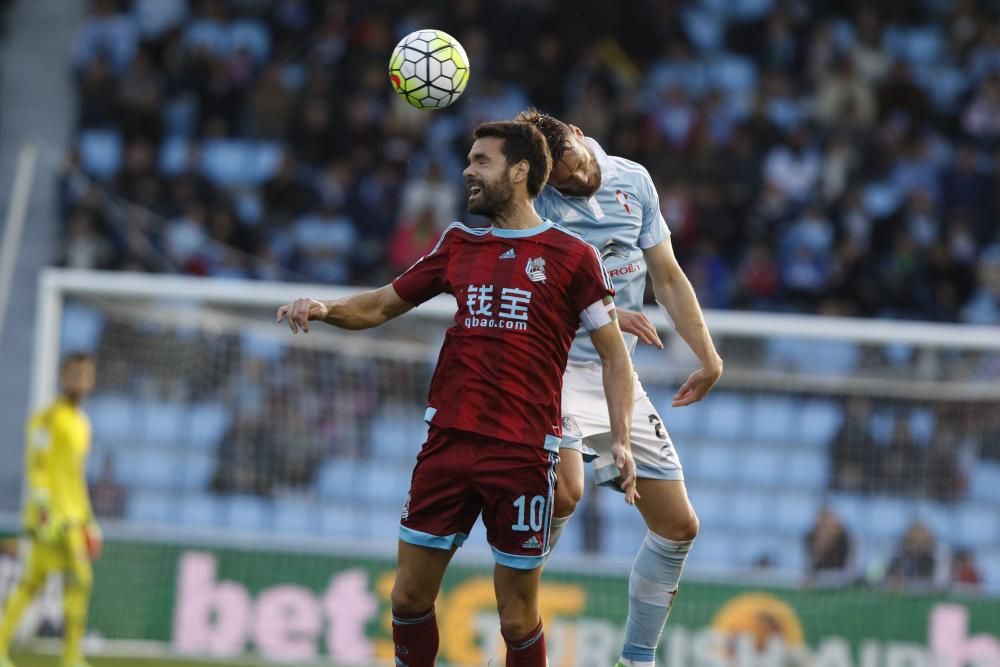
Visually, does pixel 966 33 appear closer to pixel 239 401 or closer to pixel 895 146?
pixel 895 146

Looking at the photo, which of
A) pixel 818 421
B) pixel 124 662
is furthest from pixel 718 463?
pixel 124 662

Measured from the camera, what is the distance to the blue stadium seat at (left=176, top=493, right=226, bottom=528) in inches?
532

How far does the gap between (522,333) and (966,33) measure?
15.4 m

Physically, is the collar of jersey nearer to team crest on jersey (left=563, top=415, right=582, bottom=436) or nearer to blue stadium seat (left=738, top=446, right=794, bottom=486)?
team crest on jersey (left=563, top=415, right=582, bottom=436)

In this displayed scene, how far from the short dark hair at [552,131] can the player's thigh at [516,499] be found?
1375 mm

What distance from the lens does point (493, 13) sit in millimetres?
18719

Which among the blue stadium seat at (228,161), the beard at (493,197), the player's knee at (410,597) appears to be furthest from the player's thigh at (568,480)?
the blue stadium seat at (228,161)

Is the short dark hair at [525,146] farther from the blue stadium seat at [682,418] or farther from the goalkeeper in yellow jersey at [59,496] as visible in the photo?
the blue stadium seat at [682,418]

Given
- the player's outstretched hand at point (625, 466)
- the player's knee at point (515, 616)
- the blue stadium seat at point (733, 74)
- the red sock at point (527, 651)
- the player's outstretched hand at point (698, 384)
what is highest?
the blue stadium seat at point (733, 74)

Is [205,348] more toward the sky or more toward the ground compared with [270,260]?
more toward the ground

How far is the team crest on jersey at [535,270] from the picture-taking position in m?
6.15

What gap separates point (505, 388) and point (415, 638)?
3.52ft

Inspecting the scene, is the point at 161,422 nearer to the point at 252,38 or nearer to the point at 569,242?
the point at 252,38

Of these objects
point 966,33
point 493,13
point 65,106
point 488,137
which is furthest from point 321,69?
point 488,137
